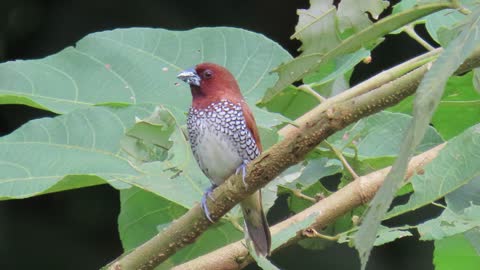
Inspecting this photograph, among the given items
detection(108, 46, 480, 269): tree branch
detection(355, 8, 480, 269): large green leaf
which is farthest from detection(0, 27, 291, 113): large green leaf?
detection(355, 8, 480, 269): large green leaf

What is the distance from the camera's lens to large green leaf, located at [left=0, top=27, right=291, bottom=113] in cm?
167

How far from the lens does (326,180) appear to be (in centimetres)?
223

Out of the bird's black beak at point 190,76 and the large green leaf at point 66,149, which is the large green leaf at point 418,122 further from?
the bird's black beak at point 190,76

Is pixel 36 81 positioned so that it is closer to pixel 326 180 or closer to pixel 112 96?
pixel 112 96

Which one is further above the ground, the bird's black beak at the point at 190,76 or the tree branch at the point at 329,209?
the bird's black beak at the point at 190,76

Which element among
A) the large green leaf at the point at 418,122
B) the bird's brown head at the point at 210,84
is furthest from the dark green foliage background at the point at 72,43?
the large green leaf at the point at 418,122

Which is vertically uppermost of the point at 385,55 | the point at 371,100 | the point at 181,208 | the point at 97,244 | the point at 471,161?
the point at 371,100

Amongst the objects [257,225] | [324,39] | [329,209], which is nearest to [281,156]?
[324,39]

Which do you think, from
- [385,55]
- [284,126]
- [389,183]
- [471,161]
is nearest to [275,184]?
[284,126]

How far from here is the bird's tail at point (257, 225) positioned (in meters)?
1.48

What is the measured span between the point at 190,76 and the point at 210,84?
133 mm

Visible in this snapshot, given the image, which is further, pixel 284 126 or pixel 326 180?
pixel 326 180

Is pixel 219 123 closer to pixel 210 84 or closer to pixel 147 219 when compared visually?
pixel 210 84

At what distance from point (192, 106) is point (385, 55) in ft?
5.05
